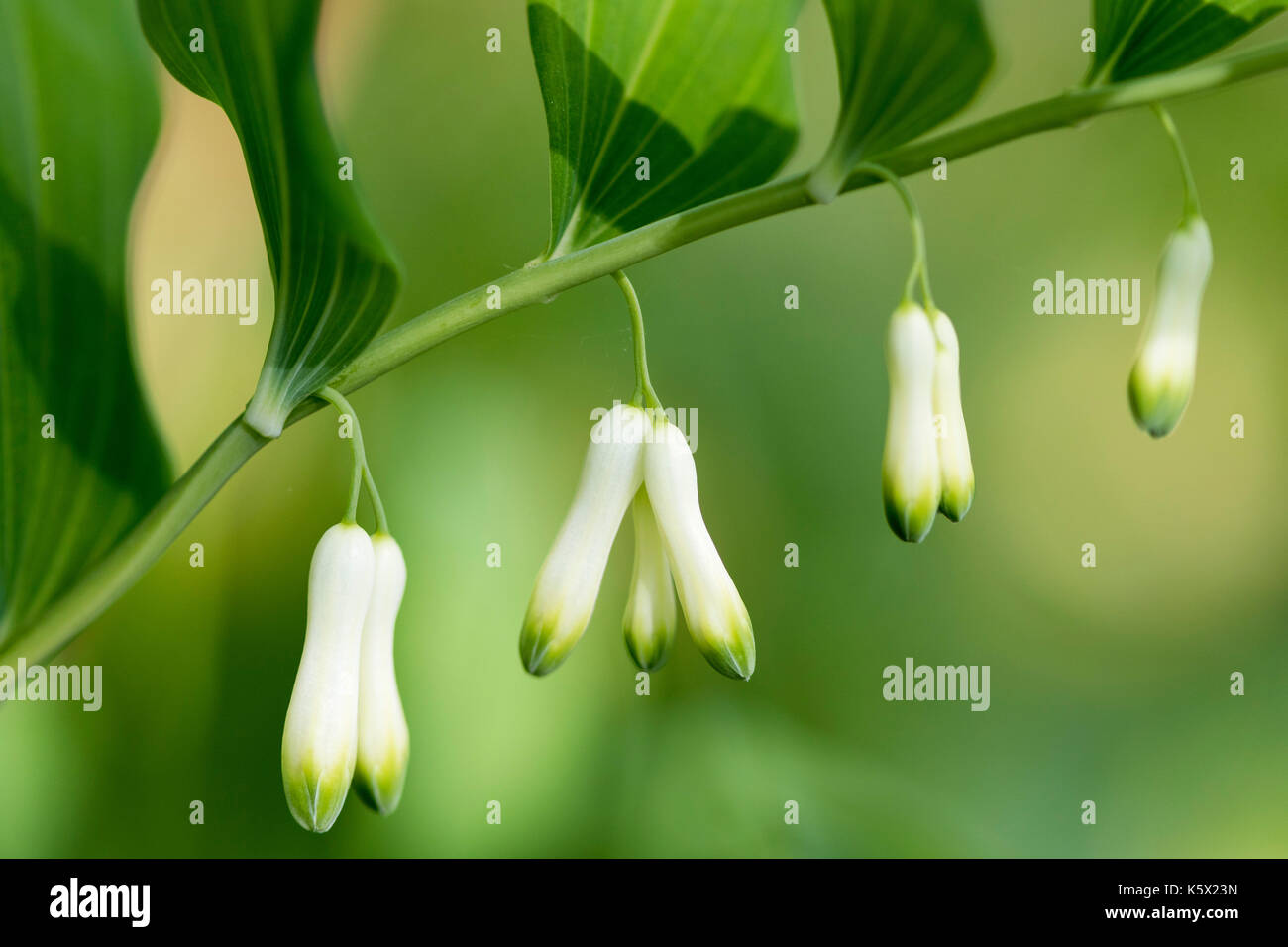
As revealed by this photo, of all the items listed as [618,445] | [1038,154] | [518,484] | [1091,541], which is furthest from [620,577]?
[1038,154]

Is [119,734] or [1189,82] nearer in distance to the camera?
[1189,82]

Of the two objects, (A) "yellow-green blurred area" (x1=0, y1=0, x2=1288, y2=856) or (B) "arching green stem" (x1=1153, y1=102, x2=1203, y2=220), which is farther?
(A) "yellow-green blurred area" (x1=0, y1=0, x2=1288, y2=856)

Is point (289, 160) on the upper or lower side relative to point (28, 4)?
lower

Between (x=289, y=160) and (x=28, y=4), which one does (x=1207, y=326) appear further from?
(x=28, y=4)

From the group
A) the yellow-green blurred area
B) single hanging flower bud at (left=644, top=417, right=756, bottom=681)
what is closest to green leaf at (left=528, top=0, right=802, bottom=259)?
single hanging flower bud at (left=644, top=417, right=756, bottom=681)

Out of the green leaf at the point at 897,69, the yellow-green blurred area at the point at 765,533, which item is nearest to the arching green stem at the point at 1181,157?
the green leaf at the point at 897,69

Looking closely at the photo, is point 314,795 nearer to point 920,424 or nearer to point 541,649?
point 541,649

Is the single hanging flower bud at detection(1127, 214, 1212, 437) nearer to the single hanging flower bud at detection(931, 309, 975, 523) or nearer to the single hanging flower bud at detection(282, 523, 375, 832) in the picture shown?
the single hanging flower bud at detection(931, 309, 975, 523)

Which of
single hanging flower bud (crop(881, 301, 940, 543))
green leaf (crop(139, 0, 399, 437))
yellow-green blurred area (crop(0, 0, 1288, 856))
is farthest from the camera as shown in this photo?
yellow-green blurred area (crop(0, 0, 1288, 856))
